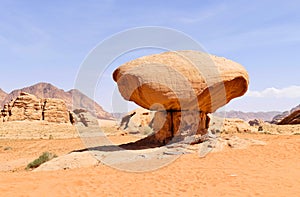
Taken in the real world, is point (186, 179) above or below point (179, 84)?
below

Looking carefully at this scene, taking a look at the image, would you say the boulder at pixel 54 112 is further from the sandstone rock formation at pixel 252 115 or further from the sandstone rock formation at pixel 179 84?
the sandstone rock formation at pixel 252 115

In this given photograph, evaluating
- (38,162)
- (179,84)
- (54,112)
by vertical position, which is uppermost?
(54,112)

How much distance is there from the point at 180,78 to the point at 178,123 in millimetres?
1940

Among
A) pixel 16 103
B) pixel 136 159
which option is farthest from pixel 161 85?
pixel 16 103

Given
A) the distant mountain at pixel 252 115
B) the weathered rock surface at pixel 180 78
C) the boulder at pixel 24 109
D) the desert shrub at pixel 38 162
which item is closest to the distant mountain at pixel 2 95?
the boulder at pixel 24 109

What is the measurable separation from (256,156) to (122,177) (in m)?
4.86

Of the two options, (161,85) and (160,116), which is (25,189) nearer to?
(161,85)

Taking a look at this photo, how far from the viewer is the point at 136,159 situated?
9.97 m

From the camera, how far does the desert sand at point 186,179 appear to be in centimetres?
623

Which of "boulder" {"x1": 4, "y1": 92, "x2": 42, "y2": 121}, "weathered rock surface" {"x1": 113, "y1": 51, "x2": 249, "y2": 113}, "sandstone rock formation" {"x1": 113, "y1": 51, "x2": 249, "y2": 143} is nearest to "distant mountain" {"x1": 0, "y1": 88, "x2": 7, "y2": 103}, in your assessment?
"boulder" {"x1": 4, "y1": 92, "x2": 42, "y2": 121}

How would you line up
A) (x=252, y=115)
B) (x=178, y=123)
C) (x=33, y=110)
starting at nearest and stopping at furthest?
(x=178, y=123) < (x=33, y=110) < (x=252, y=115)

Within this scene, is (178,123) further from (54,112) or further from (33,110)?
(54,112)

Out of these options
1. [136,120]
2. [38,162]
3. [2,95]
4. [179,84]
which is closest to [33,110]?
[136,120]

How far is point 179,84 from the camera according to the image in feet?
36.0
